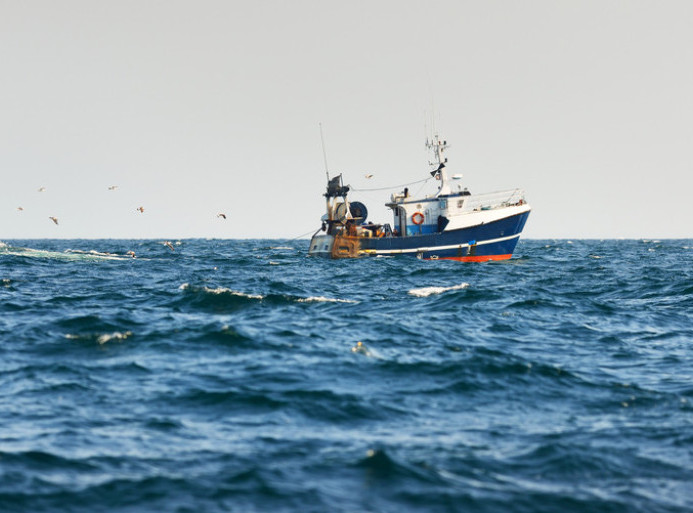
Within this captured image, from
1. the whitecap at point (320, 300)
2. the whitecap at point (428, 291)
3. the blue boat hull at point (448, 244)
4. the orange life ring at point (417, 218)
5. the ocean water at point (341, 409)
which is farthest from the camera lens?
the orange life ring at point (417, 218)

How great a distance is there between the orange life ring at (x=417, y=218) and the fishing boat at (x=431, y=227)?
0.08m

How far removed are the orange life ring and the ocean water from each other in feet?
108

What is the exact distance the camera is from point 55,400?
437 inches

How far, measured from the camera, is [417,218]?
2195 inches

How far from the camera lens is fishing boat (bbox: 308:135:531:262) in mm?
53594

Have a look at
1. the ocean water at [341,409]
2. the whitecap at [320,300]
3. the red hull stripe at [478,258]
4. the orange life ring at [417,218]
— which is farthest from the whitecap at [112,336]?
the orange life ring at [417,218]

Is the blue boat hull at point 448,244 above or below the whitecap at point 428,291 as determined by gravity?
above

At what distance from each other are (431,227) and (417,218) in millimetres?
1397

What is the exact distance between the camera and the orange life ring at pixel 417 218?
2194 inches

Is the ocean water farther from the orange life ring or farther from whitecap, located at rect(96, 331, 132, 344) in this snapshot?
the orange life ring

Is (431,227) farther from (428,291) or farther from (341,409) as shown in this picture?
(341,409)

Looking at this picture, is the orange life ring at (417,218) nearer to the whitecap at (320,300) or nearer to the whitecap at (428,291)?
the whitecap at (428,291)

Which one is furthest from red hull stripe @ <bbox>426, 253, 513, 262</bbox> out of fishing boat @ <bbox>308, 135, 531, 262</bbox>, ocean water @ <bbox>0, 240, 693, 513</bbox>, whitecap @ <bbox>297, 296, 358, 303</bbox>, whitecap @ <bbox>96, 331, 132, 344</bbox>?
whitecap @ <bbox>96, 331, 132, 344</bbox>

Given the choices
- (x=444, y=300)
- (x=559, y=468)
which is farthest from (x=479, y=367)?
(x=444, y=300)
